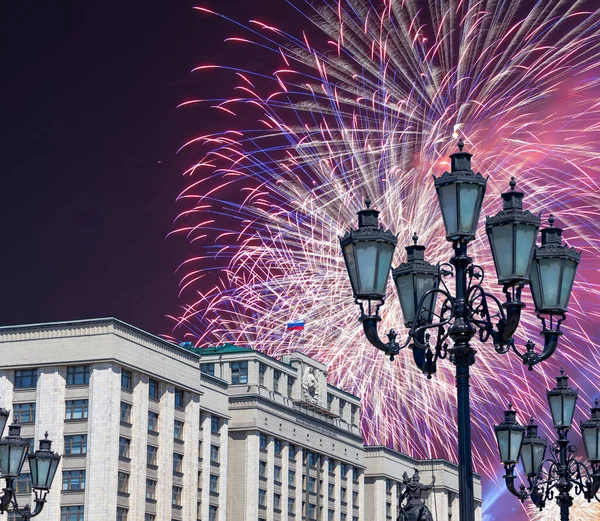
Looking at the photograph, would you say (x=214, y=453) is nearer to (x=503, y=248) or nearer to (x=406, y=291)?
(x=406, y=291)

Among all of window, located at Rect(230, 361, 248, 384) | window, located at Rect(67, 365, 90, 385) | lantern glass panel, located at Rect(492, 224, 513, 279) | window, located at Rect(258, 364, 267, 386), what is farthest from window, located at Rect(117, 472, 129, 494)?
lantern glass panel, located at Rect(492, 224, 513, 279)

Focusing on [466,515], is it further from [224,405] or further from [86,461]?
[224,405]

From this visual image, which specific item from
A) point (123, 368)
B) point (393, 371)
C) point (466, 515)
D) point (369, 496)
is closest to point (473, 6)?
point (393, 371)

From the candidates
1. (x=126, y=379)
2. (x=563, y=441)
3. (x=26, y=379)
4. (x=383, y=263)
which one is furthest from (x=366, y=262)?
(x=26, y=379)

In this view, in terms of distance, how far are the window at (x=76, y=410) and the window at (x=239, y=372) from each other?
2536cm

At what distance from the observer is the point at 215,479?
104562 millimetres

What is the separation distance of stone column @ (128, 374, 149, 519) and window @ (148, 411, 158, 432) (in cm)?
150

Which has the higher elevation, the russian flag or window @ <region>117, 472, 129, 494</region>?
the russian flag

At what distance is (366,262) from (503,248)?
6.62 ft

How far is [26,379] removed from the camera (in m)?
91.2

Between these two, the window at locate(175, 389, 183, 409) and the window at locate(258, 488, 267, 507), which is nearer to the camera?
the window at locate(175, 389, 183, 409)

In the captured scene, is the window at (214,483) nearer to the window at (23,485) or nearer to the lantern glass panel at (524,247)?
the window at (23,485)

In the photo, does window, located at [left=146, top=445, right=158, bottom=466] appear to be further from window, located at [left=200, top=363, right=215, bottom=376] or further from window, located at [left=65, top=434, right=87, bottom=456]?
window, located at [left=200, top=363, right=215, bottom=376]

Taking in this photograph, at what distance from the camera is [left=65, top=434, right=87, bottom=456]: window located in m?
88.9
